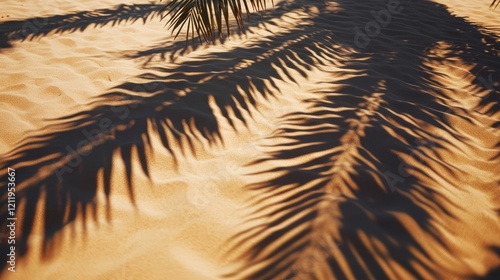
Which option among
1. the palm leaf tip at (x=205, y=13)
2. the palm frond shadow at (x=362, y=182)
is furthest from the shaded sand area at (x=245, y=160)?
the palm leaf tip at (x=205, y=13)

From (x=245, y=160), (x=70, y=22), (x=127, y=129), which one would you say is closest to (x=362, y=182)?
(x=245, y=160)

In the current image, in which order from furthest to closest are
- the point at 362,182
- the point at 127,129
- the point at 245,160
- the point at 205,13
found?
the point at 205,13 < the point at 127,129 < the point at 245,160 < the point at 362,182

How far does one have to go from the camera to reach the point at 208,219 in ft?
4.81

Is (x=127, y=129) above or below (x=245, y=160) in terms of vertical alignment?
above

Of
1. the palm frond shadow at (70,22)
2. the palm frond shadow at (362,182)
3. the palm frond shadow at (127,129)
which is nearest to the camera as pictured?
the palm frond shadow at (362,182)

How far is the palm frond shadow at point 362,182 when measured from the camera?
4.18ft

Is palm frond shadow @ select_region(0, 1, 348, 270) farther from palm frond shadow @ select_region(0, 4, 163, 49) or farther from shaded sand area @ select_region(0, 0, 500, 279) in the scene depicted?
palm frond shadow @ select_region(0, 4, 163, 49)

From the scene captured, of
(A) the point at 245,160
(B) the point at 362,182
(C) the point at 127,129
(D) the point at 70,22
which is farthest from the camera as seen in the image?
(D) the point at 70,22

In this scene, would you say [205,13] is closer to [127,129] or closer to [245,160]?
[127,129]

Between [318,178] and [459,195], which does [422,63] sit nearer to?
[459,195]

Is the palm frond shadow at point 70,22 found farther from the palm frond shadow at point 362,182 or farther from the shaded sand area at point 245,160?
the palm frond shadow at point 362,182

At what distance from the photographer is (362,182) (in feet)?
5.60

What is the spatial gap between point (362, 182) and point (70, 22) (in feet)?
15.5

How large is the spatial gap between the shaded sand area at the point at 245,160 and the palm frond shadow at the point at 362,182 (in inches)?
0.4
